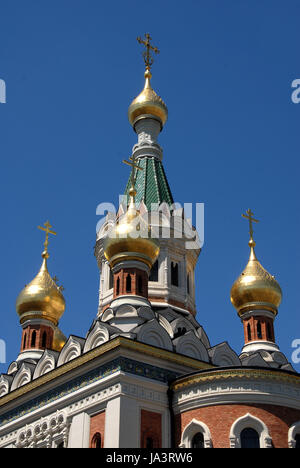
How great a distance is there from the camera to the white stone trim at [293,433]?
43.8ft

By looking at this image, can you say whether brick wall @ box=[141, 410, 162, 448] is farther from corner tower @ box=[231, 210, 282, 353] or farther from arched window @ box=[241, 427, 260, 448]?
corner tower @ box=[231, 210, 282, 353]

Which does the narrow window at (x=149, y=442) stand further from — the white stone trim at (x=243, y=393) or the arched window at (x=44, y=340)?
the arched window at (x=44, y=340)

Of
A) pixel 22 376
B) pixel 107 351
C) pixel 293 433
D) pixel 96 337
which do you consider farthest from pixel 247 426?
pixel 22 376

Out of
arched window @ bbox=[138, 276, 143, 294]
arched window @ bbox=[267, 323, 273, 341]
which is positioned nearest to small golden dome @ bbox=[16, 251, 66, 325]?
arched window @ bbox=[138, 276, 143, 294]

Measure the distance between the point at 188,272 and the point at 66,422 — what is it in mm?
6054

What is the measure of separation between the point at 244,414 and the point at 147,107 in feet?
35.6

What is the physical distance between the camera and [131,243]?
1659 centimetres

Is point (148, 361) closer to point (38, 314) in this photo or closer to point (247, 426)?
point (247, 426)

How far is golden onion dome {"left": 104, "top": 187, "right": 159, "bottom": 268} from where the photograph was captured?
16.6 metres

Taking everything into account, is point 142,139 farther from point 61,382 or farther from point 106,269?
point 61,382

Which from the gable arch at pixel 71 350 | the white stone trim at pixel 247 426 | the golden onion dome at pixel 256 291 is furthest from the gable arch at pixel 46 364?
the golden onion dome at pixel 256 291

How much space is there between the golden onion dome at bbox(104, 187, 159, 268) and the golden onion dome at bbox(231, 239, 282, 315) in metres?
2.99

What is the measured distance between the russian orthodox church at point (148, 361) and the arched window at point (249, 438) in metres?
0.02
